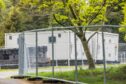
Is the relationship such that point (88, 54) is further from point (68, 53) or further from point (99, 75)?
point (68, 53)

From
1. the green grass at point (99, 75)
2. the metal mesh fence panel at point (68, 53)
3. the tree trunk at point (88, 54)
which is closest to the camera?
the green grass at point (99, 75)

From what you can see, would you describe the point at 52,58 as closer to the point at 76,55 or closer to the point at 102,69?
the point at 76,55

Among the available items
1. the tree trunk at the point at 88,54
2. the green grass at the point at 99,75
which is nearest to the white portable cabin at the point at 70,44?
the tree trunk at the point at 88,54

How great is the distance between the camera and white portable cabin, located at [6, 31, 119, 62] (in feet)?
49.2

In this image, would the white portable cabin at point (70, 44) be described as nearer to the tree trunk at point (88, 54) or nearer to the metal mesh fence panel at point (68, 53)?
the metal mesh fence panel at point (68, 53)

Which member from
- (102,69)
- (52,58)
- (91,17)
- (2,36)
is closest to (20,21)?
(2,36)

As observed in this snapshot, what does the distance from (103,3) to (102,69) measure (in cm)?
858

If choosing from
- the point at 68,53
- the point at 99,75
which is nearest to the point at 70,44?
the point at 68,53

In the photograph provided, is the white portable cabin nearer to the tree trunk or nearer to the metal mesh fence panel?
the metal mesh fence panel

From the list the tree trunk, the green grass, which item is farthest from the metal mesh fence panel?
the tree trunk

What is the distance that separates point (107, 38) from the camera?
50.8ft

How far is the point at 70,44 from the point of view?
56.6 ft

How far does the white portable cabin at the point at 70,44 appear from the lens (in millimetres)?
15000

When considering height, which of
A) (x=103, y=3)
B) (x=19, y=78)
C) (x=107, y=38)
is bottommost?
(x=19, y=78)
